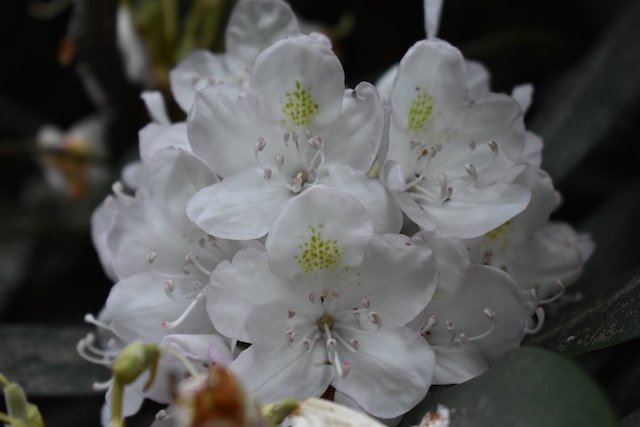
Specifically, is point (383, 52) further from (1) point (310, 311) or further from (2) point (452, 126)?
(1) point (310, 311)

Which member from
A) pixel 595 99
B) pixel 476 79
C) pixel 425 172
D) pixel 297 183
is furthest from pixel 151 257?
pixel 595 99

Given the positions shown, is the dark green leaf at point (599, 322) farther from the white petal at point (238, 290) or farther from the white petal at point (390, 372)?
the white petal at point (238, 290)

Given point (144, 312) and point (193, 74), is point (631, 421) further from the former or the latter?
point (193, 74)

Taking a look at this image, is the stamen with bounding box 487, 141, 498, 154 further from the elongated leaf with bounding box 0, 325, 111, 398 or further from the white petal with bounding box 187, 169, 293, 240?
the elongated leaf with bounding box 0, 325, 111, 398

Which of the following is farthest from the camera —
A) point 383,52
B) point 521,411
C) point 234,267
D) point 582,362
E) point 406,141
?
point 383,52

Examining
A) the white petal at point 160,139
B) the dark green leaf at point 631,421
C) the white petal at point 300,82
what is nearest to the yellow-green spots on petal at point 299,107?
the white petal at point 300,82

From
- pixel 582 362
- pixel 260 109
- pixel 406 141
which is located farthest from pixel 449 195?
pixel 582 362

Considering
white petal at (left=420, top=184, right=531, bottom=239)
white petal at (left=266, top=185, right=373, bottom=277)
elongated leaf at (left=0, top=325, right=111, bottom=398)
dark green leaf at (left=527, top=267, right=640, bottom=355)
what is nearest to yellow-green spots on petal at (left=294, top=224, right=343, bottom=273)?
white petal at (left=266, top=185, right=373, bottom=277)
